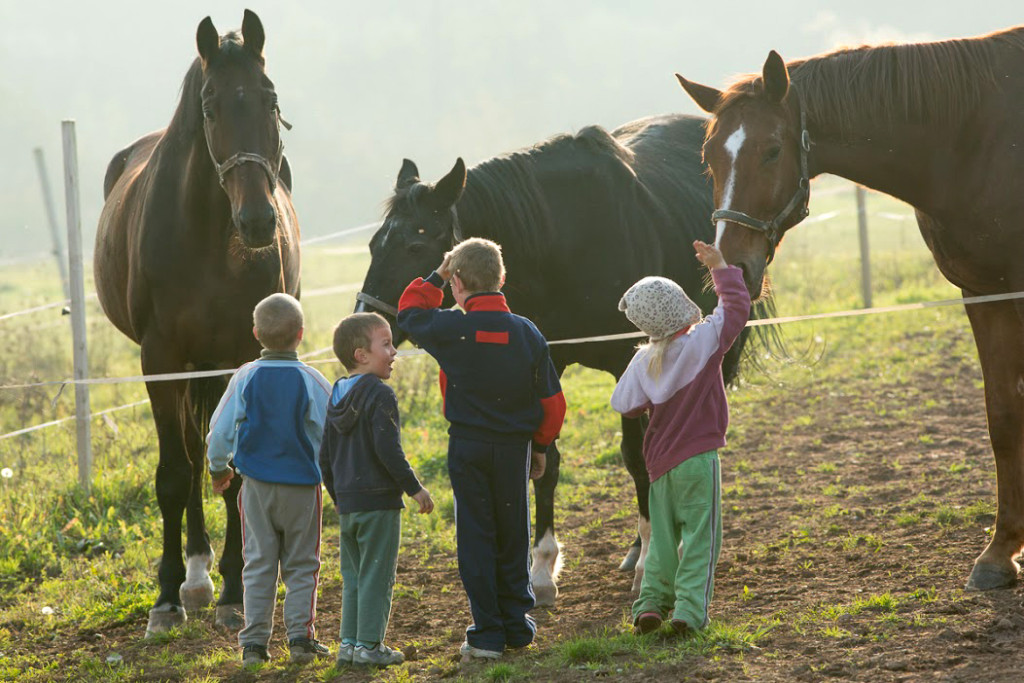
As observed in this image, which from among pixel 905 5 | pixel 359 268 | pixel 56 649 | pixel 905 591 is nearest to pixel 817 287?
pixel 905 591

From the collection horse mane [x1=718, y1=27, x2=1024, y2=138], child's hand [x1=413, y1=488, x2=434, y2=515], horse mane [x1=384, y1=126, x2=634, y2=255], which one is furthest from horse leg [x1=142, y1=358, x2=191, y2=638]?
horse mane [x1=718, y1=27, x2=1024, y2=138]

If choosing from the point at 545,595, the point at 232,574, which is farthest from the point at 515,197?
the point at 232,574

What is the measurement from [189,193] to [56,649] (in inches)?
84.5

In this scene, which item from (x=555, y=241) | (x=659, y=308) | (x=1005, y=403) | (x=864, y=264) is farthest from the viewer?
(x=864, y=264)

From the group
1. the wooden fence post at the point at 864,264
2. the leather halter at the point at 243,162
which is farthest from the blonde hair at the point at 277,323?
the wooden fence post at the point at 864,264

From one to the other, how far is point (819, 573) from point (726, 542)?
33.8 inches

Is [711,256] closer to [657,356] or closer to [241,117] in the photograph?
[657,356]

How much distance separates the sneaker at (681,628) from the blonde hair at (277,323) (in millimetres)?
1791

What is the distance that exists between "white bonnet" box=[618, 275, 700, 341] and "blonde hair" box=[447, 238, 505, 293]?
0.49 m

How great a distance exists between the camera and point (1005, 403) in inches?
188

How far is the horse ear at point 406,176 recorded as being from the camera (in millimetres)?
5128

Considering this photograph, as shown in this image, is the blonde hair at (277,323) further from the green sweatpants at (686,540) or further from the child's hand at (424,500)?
the green sweatpants at (686,540)

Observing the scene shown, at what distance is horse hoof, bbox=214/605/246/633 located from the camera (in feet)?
16.4

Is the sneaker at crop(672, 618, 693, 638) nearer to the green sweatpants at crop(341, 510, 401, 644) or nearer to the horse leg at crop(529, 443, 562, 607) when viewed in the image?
the green sweatpants at crop(341, 510, 401, 644)
